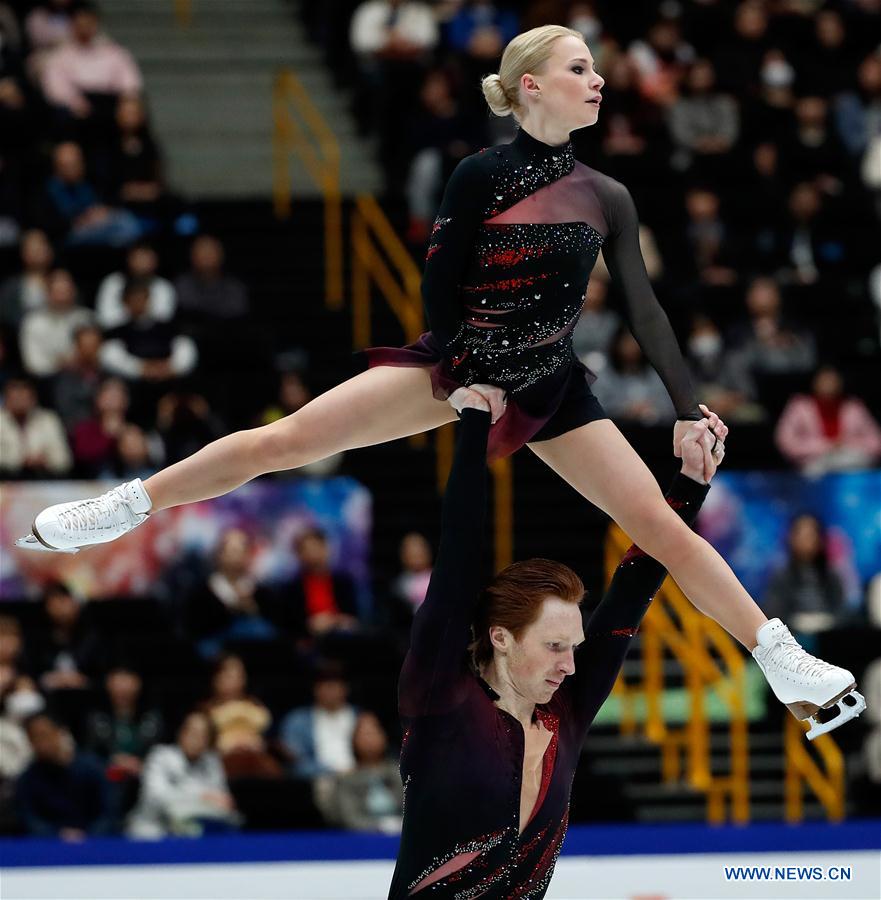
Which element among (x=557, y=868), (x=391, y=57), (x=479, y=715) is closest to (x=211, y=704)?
(x=557, y=868)

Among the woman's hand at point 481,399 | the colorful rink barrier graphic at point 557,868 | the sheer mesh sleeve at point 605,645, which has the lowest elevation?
the colorful rink barrier graphic at point 557,868

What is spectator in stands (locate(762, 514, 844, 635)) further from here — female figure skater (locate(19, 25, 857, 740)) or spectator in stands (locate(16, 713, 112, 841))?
female figure skater (locate(19, 25, 857, 740))

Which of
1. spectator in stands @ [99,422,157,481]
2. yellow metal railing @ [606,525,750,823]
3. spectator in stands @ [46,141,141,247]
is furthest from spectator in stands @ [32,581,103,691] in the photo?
spectator in stands @ [46,141,141,247]

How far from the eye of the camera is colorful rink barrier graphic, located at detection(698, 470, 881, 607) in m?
9.72

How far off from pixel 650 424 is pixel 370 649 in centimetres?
217

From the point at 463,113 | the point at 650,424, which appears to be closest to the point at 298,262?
the point at 463,113

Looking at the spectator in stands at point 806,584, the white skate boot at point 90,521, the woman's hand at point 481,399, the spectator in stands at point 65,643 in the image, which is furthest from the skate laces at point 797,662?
the spectator in stands at point 806,584

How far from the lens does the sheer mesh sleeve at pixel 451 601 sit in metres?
3.58

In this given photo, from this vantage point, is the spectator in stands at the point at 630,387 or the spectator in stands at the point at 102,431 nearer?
the spectator in stands at the point at 102,431

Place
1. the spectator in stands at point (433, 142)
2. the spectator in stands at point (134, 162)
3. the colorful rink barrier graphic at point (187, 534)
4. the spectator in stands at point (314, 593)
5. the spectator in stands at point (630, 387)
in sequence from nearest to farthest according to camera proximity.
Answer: the colorful rink barrier graphic at point (187, 534) < the spectator in stands at point (314, 593) < the spectator in stands at point (630, 387) < the spectator in stands at point (134, 162) < the spectator in stands at point (433, 142)

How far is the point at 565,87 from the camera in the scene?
4312 mm

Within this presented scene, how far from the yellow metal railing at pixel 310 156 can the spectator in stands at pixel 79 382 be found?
215cm

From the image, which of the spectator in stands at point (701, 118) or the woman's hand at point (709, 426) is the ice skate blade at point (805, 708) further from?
the spectator in stands at point (701, 118)

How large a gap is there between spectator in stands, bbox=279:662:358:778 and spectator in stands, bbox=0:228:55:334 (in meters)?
3.20
